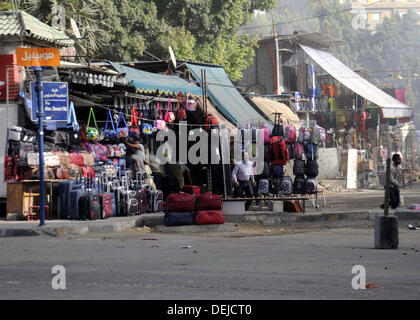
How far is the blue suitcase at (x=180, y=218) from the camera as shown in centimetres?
1731

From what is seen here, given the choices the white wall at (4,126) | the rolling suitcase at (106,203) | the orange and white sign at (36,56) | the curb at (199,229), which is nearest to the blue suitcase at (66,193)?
the rolling suitcase at (106,203)

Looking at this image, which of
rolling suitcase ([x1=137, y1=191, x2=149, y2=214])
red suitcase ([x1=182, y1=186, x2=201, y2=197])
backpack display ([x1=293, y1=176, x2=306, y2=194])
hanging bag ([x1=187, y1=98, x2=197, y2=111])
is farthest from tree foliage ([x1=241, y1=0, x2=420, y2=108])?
rolling suitcase ([x1=137, y1=191, x2=149, y2=214])


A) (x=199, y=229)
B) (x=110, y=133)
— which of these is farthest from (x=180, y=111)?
(x=199, y=229)

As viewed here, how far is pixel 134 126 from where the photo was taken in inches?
898

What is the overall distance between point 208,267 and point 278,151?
38.4 ft

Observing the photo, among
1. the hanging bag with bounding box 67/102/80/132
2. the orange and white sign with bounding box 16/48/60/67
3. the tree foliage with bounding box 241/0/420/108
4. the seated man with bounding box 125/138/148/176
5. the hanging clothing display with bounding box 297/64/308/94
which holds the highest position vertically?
the tree foliage with bounding box 241/0/420/108

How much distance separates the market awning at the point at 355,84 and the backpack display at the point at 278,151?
2466 centimetres

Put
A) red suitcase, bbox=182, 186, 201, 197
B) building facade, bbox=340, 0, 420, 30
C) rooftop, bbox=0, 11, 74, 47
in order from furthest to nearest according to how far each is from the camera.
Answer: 1. building facade, bbox=340, 0, 420, 30
2. red suitcase, bbox=182, 186, 201, 197
3. rooftop, bbox=0, 11, 74, 47

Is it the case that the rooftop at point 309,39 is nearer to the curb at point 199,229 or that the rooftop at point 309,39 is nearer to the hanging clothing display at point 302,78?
the hanging clothing display at point 302,78

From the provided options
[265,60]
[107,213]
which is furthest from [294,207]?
Answer: [265,60]

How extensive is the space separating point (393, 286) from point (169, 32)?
30.9 metres

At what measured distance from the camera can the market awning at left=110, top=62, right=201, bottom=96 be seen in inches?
886

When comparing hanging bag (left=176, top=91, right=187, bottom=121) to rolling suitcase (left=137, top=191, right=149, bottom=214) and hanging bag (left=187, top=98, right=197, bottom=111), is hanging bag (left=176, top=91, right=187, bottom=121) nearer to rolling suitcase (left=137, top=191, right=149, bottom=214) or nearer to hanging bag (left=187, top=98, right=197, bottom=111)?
hanging bag (left=187, top=98, right=197, bottom=111)

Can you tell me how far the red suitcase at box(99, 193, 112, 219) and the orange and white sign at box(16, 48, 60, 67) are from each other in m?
4.27
